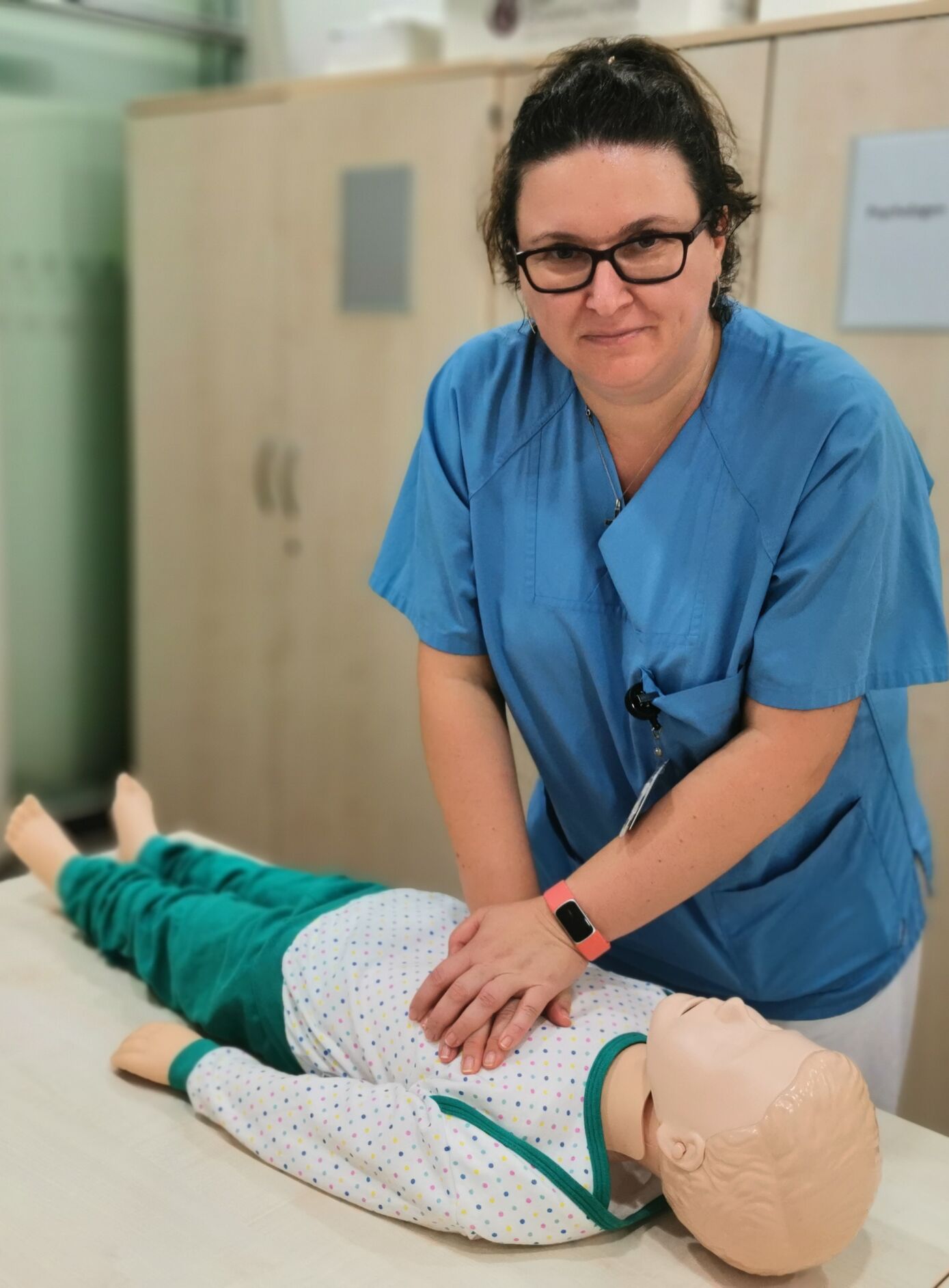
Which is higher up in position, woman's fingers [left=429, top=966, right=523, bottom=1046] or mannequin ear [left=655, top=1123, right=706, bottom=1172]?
woman's fingers [left=429, top=966, right=523, bottom=1046]

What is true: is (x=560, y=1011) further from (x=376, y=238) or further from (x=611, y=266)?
(x=376, y=238)

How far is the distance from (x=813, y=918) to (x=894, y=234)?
3.68 feet

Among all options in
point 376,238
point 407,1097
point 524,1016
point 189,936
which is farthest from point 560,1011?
point 376,238

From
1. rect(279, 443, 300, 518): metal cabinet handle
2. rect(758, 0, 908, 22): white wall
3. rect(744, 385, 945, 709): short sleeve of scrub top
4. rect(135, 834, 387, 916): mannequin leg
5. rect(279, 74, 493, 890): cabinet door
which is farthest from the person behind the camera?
rect(279, 443, 300, 518): metal cabinet handle

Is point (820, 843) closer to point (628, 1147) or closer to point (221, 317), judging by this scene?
point (628, 1147)

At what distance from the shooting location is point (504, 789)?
54.5 inches

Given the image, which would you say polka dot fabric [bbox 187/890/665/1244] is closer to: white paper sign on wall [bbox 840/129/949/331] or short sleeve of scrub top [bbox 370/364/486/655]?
short sleeve of scrub top [bbox 370/364/486/655]

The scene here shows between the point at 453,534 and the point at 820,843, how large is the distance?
498 mm

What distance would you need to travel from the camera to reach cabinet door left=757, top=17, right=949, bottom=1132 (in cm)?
194

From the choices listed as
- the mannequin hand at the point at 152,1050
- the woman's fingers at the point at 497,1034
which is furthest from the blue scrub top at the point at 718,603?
the mannequin hand at the point at 152,1050

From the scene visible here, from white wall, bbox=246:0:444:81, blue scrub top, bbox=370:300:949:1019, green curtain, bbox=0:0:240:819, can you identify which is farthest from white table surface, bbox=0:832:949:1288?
white wall, bbox=246:0:444:81

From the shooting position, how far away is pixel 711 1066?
1108 mm

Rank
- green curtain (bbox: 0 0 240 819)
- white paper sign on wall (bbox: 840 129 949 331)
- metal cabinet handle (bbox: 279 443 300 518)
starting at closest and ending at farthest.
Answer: white paper sign on wall (bbox: 840 129 949 331) → metal cabinet handle (bbox: 279 443 300 518) → green curtain (bbox: 0 0 240 819)

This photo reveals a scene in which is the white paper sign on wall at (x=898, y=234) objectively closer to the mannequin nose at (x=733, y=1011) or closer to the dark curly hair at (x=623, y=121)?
the dark curly hair at (x=623, y=121)
